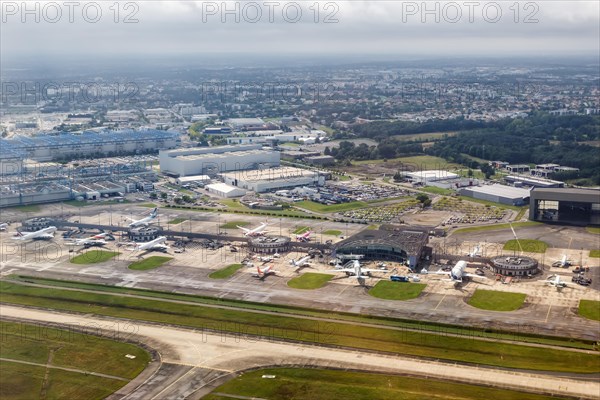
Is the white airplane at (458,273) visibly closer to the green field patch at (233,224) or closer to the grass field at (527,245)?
the grass field at (527,245)

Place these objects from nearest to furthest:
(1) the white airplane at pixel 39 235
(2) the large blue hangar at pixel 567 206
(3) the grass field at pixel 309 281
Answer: (3) the grass field at pixel 309 281
(1) the white airplane at pixel 39 235
(2) the large blue hangar at pixel 567 206

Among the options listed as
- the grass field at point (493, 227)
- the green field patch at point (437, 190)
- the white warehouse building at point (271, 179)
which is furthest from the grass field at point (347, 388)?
the white warehouse building at point (271, 179)

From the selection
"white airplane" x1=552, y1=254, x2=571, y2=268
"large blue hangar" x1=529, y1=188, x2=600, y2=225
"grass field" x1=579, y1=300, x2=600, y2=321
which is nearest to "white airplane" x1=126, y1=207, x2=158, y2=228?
"white airplane" x1=552, y1=254, x2=571, y2=268

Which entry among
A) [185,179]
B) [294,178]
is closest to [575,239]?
[294,178]

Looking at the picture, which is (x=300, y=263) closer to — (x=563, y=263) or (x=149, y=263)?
(x=149, y=263)

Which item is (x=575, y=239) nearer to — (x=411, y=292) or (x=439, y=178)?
(x=411, y=292)

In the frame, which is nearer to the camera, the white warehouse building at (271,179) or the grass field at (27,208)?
the grass field at (27,208)
